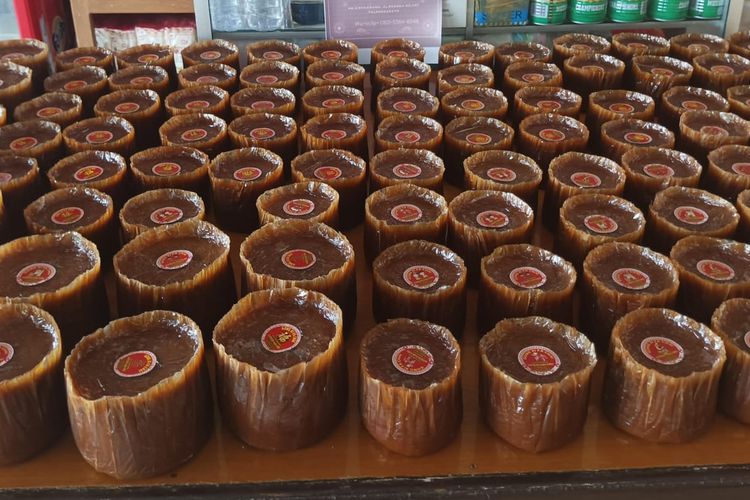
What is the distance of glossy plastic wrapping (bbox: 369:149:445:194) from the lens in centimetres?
200

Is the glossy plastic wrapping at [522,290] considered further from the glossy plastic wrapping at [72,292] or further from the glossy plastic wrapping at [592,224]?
the glossy plastic wrapping at [72,292]

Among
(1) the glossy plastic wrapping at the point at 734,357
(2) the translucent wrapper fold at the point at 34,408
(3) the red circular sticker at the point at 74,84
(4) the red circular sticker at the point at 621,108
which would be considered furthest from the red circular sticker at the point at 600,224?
(3) the red circular sticker at the point at 74,84

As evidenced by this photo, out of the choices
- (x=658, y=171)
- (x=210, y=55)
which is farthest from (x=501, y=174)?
(x=210, y=55)

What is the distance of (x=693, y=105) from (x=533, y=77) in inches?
21.5

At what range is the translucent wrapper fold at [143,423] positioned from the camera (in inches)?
50.1

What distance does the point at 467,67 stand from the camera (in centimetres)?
267

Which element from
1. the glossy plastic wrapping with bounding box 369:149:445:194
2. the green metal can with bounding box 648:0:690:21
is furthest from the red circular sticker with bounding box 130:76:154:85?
the green metal can with bounding box 648:0:690:21

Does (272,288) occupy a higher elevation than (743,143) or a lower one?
lower

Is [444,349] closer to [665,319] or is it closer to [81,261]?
[665,319]

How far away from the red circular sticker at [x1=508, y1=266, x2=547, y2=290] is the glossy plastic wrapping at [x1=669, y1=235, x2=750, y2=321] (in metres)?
0.31

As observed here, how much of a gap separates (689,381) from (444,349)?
456 millimetres

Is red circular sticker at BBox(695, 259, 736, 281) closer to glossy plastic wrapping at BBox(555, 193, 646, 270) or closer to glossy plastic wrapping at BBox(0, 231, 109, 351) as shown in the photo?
glossy plastic wrapping at BBox(555, 193, 646, 270)

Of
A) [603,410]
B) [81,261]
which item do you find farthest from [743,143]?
[81,261]

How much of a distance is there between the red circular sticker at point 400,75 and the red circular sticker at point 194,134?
0.75 metres
